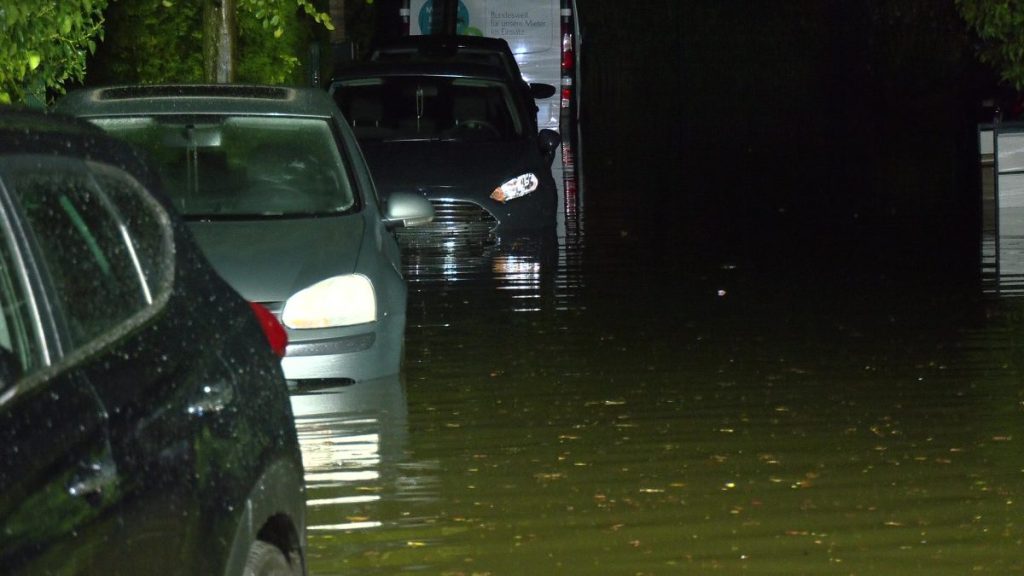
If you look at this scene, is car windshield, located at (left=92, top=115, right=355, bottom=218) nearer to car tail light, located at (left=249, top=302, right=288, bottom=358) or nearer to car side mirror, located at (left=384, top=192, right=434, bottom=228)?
car side mirror, located at (left=384, top=192, right=434, bottom=228)

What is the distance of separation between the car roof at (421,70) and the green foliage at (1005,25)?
4.09 metres

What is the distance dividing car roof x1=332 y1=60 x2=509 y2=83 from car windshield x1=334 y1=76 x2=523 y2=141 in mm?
A: 42

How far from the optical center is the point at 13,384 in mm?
3143

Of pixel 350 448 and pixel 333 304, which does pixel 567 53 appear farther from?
pixel 350 448

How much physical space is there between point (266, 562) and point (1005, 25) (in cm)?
1335

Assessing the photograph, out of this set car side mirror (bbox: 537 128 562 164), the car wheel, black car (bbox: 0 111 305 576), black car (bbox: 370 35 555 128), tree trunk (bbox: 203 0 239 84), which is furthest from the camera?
black car (bbox: 370 35 555 128)

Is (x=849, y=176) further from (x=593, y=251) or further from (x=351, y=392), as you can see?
(x=351, y=392)

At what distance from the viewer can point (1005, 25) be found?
1644 cm

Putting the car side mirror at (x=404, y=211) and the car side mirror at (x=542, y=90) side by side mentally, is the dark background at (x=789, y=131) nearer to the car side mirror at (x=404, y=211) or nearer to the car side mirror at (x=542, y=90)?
the car side mirror at (x=542, y=90)

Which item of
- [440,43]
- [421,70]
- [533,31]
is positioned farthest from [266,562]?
[533,31]

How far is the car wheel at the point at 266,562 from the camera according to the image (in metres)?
4.14

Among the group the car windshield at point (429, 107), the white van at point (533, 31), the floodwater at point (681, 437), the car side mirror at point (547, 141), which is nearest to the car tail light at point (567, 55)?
the white van at point (533, 31)

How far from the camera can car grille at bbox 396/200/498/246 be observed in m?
14.8

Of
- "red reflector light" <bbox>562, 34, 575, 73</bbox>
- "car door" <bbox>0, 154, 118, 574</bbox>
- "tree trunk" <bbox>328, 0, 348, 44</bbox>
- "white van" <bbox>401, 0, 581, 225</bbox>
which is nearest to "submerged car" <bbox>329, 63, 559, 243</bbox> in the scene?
"tree trunk" <bbox>328, 0, 348, 44</bbox>
